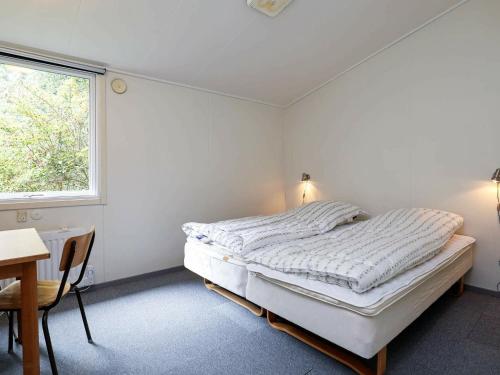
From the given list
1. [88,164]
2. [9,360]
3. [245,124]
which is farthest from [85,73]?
[9,360]

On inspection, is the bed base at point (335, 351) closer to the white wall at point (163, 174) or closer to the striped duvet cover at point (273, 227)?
the striped duvet cover at point (273, 227)

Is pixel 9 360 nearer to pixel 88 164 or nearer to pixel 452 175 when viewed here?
pixel 88 164

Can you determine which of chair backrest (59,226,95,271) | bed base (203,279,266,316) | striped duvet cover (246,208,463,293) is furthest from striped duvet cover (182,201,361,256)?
chair backrest (59,226,95,271)

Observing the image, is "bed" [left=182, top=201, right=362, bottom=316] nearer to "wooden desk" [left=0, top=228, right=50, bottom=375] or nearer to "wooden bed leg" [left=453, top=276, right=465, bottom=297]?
"wooden bed leg" [left=453, top=276, right=465, bottom=297]

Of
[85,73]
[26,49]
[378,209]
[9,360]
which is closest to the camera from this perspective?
[9,360]

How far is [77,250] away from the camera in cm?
157

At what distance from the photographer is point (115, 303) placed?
2.42 metres

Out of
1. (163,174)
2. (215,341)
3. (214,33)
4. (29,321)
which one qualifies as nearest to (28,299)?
(29,321)

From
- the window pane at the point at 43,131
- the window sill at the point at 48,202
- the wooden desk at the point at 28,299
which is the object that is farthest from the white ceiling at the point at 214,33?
the wooden desk at the point at 28,299

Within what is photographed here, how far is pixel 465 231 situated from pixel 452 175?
54cm

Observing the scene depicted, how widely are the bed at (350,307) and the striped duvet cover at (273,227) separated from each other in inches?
12.0

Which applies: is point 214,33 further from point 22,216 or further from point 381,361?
point 381,361

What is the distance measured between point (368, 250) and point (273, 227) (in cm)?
88

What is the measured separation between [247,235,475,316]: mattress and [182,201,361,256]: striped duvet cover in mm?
287
